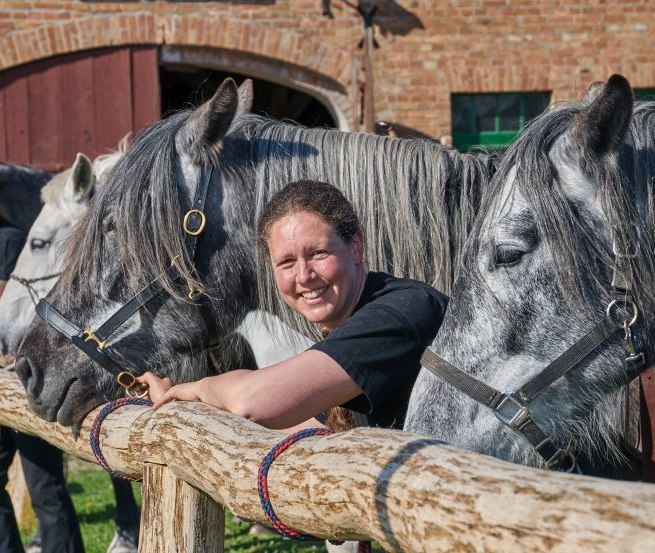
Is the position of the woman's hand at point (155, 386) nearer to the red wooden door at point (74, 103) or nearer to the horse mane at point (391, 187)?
the horse mane at point (391, 187)

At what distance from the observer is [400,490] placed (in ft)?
5.43

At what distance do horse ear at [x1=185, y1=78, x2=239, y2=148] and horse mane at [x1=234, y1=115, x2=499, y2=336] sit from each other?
0.15 metres

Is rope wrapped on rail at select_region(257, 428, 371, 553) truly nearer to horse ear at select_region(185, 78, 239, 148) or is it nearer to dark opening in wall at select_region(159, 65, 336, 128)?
horse ear at select_region(185, 78, 239, 148)

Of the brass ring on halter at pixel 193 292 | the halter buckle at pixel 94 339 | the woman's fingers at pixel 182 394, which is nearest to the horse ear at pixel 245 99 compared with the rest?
the brass ring on halter at pixel 193 292

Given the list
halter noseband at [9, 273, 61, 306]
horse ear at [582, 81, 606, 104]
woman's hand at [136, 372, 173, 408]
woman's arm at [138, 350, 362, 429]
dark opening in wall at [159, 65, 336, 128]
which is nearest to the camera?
woman's arm at [138, 350, 362, 429]

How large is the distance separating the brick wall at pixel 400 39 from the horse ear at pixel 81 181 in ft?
14.1

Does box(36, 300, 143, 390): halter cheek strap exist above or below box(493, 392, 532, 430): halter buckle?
below

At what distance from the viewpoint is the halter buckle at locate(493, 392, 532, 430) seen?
2346mm

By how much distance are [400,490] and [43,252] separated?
13.5 ft

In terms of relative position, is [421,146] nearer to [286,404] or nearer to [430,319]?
[430,319]

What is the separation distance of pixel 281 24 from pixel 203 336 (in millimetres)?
6577

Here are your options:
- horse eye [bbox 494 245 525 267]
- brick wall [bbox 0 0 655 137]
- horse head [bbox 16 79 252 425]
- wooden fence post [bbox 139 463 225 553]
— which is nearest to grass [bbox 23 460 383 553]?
horse head [bbox 16 79 252 425]

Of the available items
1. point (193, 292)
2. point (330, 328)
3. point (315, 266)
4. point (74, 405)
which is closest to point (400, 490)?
point (315, 266)

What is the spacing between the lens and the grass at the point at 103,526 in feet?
20.1
